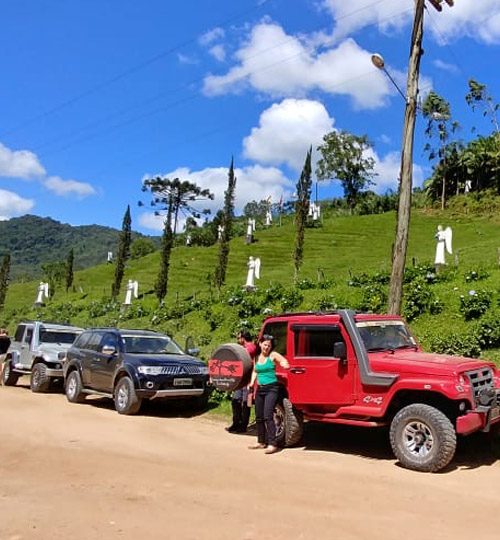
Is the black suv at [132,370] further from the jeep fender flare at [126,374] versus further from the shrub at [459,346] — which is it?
the shrub at [459,346]

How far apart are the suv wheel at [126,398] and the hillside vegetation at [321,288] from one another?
20.2ft

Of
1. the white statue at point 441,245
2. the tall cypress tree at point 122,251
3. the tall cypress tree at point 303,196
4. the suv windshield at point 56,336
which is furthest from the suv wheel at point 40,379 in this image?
the tall cypress tree at point 122,251

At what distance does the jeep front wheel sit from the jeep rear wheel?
1662 millimetres

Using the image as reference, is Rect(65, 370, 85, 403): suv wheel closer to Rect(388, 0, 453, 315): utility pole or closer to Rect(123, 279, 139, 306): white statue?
Rect(388, 0, 453, 315): utility pole

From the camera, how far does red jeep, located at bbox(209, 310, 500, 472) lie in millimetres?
7496

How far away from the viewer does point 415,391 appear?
7.85 meters

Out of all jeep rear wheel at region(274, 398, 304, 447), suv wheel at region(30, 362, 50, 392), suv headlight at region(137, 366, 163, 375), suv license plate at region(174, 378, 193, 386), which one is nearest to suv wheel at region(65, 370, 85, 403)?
suv wheel at region(30, 362, 50, 392)

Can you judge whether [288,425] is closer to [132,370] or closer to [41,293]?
[132,370]

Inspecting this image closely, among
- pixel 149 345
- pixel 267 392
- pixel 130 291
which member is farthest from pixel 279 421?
pixel 130 291

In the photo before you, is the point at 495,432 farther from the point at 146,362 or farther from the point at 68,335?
the point at 68,335

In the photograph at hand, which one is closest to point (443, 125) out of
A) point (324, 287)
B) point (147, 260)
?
point (147, 260)

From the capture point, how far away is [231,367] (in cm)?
984

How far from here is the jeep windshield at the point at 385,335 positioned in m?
8.69

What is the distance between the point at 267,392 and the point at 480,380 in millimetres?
2922
